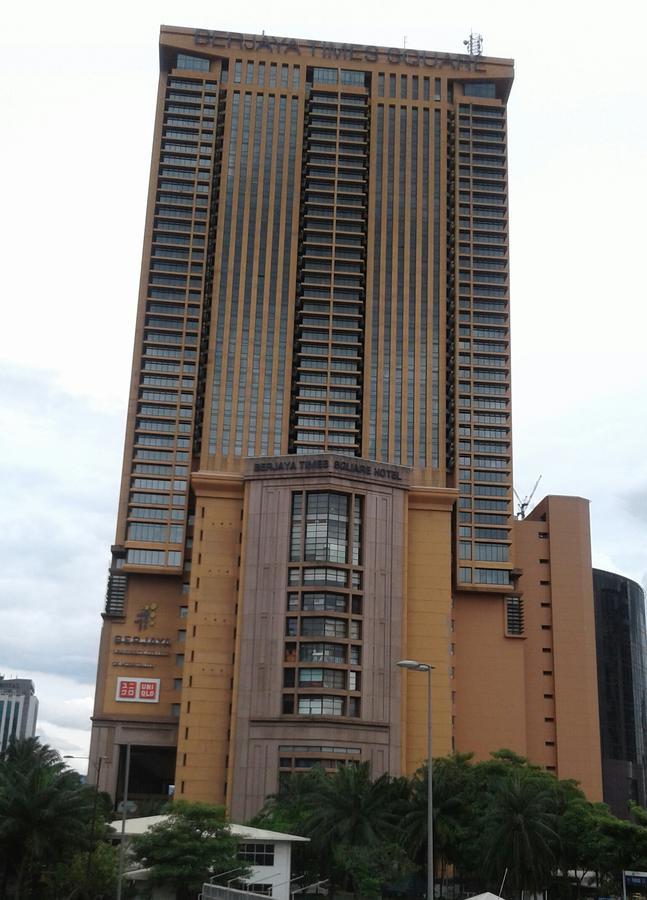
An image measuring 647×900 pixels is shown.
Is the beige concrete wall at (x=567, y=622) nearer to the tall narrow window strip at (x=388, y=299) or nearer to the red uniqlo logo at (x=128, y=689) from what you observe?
the tall narrow window strip at (x=388, y=299)

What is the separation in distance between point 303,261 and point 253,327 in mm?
14919

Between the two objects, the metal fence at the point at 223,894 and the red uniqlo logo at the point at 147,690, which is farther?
the red uniqlo logo at the point at 147,690

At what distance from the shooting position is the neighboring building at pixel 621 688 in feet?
588

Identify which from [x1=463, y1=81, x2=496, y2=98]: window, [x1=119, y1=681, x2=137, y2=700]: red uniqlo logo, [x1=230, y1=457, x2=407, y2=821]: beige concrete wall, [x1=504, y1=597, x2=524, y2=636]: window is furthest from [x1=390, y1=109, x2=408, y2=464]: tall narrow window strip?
[x1=119, y1=681, x2=137, y2=700]: red uniqlo logo

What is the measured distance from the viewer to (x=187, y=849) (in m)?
76.2

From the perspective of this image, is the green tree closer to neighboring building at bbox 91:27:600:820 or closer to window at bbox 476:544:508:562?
neighboring building at bbox 91:27:600:820

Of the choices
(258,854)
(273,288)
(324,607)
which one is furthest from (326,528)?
(258,854)

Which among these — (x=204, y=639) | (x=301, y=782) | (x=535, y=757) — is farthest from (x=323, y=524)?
(x=535, y=757)

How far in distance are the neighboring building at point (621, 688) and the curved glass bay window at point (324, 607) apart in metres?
66.2

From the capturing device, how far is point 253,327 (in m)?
167

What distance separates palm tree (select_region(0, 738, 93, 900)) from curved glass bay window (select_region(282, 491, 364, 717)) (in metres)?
55.7

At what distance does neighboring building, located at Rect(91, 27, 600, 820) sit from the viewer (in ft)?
444

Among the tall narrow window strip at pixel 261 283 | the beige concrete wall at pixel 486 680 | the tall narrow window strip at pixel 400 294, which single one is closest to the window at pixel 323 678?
the beige concrete wall at pixel 486 680

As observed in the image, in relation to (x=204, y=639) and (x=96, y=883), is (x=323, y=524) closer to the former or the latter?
(x=204, y=639)
